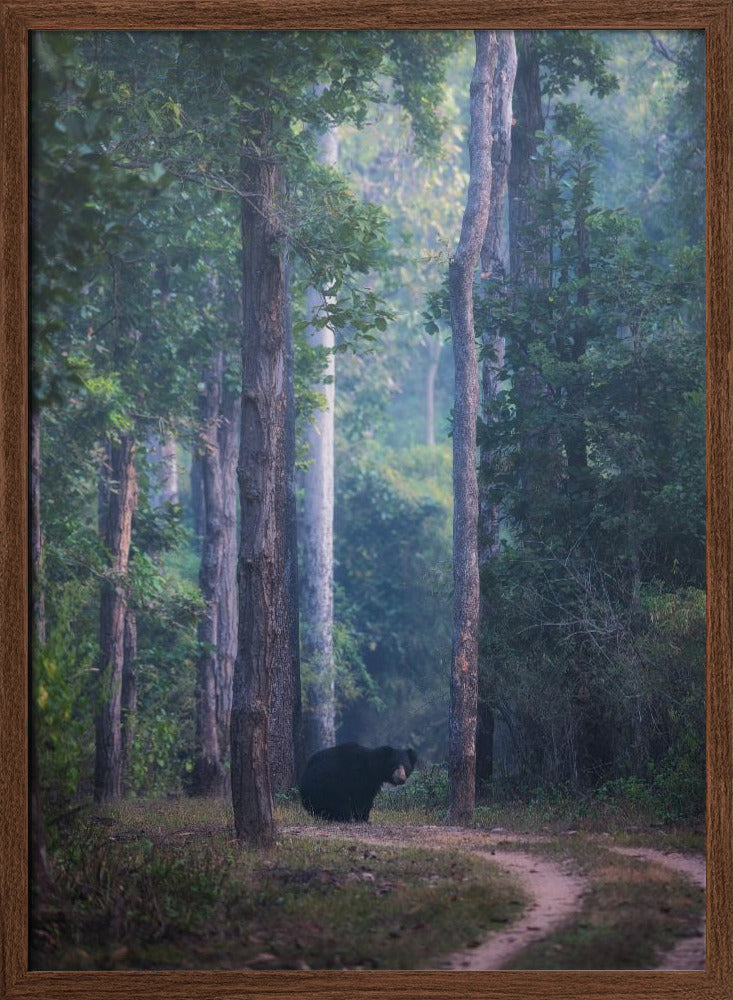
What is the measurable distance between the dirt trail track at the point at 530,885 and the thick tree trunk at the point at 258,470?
593 millimetres

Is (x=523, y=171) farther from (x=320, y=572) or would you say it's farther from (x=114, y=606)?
(x=320, y=572)

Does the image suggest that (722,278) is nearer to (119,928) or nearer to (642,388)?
(642,388)

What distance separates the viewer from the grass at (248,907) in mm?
4949

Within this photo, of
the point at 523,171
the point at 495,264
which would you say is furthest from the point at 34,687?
the point at 523,171

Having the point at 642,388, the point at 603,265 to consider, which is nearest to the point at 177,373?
the point at 603,265

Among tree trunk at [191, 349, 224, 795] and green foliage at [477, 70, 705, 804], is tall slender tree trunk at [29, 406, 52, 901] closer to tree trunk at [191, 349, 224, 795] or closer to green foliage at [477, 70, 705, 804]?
green foliage at [477, 70, 705, 804]

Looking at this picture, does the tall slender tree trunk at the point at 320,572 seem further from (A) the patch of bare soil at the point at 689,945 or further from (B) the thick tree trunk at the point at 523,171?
(A) the patch of bare soil at the point at 689,945

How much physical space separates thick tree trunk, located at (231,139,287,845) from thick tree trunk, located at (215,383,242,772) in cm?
526

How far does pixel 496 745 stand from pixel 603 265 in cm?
358

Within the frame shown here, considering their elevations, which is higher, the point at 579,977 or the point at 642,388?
the point at 642,388

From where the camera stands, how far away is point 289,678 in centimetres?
1088

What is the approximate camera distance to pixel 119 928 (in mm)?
5043

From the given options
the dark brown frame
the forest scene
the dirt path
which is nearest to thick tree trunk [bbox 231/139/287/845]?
the forest scene

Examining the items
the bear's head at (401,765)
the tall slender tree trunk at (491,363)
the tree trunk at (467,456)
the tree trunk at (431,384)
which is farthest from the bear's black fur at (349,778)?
the tree trunk at (431,384)
